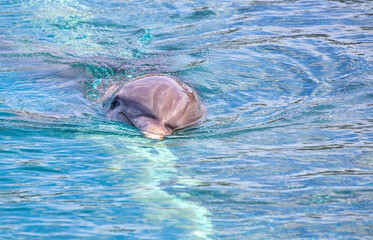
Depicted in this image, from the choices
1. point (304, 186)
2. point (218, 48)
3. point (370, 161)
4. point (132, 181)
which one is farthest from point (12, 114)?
point (218, 48)

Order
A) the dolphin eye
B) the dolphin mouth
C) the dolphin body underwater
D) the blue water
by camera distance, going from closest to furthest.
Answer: the blue water
the dolphin mouth
the dolphin body underwater
the dolphin eye

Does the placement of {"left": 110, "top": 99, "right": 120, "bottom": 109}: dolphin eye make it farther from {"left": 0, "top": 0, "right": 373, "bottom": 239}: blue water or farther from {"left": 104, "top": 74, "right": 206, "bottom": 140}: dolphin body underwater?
{"left": 0, "top": 0, "right": 373, "bottom": 239}: blue water

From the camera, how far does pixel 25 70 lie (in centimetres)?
876

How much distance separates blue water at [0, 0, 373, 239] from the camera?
3.94 meters

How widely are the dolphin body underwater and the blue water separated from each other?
0.55 feet

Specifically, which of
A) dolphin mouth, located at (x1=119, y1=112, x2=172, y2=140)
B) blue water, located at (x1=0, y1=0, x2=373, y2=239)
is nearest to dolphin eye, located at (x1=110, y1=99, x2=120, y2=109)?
blue water, located at (x1=0, y1=0, x2=373, y2=239)

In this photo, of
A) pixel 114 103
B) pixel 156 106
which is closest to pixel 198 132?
pixel 156 106

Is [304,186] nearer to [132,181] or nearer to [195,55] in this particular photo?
[132,181]

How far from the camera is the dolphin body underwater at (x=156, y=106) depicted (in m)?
6.09

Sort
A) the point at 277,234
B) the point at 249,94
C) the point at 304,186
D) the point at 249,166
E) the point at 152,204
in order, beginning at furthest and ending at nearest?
the point at 249,94 → the point at 249,166 → the point at 304,186 → the point at 152,204 → the point at 277,234

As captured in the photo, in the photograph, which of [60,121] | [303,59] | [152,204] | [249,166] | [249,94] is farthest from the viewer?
[303,59]

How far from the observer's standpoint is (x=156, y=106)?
625 centimetres

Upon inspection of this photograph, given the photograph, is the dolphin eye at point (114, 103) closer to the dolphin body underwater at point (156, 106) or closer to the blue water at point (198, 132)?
the dolphin body underwater at point (156, 106)

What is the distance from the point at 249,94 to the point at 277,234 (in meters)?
4.30
